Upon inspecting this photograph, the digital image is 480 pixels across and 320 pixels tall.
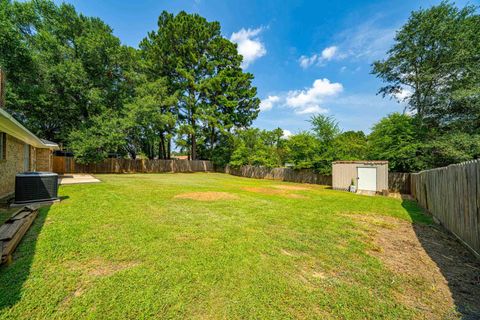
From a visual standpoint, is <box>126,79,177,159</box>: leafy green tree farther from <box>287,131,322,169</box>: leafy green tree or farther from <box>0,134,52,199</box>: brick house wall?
<box>287,131,322,169</box>: leafy green tree

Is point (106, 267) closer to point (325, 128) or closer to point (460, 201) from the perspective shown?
point (460, 201)

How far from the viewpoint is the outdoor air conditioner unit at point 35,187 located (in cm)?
514

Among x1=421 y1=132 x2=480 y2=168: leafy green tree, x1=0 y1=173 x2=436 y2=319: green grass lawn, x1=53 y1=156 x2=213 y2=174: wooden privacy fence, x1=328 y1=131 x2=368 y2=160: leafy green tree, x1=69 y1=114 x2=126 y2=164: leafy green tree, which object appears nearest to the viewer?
x1=0 y1=173 x2=436 y2=319: green grass lawn

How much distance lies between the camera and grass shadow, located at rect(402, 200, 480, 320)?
2162mm

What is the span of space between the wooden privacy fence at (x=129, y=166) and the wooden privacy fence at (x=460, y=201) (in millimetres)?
22499

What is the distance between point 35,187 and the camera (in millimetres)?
5281

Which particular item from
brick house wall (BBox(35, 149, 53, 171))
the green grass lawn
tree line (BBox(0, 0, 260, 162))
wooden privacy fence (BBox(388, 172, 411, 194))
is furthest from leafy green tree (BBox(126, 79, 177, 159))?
wooden privacy fence (BBox(388, 172, 411, 194))

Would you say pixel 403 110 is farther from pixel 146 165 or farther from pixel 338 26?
pixel 146 165

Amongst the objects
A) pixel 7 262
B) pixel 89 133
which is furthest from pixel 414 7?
pixel 89 133

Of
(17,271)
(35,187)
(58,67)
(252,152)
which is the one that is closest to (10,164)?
(35,187)

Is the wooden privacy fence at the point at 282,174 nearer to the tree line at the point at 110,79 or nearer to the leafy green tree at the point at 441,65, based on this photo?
the tree line at the point at 110,79

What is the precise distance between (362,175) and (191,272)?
42.9 ft

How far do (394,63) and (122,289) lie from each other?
2239 centimetres

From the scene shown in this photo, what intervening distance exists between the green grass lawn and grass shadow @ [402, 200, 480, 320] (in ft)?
1.78
